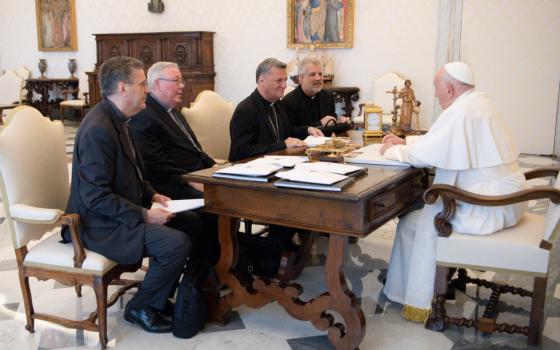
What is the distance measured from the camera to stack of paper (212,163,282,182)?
2.68 m

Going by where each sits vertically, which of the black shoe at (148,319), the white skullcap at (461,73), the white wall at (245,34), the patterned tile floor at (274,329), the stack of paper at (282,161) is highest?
the white wall at (245,34)

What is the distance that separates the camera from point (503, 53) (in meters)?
7.94

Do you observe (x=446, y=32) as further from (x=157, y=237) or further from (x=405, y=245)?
(x=157, y=237)

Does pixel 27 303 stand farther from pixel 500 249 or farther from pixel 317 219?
pixel 500 249

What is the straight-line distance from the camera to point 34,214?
2.80m

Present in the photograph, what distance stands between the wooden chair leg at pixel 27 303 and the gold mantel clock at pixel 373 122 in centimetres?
242

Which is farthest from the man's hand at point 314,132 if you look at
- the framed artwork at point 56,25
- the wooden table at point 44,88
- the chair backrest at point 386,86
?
the framed artwork at point 56,25

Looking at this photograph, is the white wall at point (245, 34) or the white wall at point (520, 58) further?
the white wall at point (245, 34)

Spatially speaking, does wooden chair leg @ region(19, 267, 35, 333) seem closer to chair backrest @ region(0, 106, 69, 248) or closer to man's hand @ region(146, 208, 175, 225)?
chair backrest @ region(0, 106, 69, 248)

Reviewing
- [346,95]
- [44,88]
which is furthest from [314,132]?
[44,88]

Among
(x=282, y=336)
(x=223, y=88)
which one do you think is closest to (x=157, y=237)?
(x=282, y=336)

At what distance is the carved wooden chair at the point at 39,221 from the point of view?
277 cm

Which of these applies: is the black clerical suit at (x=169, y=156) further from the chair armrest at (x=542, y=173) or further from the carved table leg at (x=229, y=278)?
the chair armrest at (x=542, y=173)

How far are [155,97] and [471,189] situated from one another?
1959 millimetres
